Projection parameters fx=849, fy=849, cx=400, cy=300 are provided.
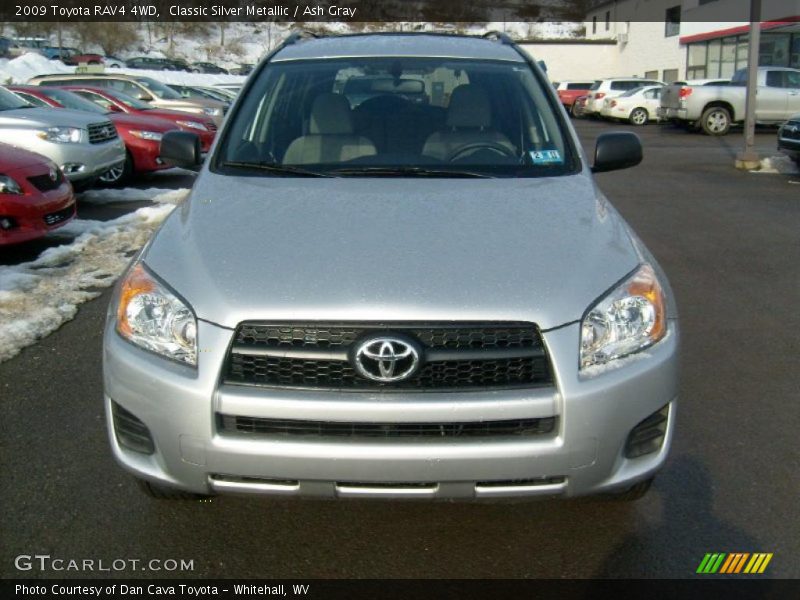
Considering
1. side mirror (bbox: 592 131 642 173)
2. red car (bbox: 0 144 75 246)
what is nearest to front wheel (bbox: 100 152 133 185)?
red car (bbox: 0 144 75 246)

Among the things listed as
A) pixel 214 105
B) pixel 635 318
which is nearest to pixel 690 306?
pixel 635 318

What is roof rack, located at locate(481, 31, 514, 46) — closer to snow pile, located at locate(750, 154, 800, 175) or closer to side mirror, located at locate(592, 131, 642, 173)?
side mirror, located at locate(592, 131, 642, 173)

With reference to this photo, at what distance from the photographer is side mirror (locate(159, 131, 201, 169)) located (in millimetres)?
4184

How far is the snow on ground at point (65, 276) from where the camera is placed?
533 centimetres

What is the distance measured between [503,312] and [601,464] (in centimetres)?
55

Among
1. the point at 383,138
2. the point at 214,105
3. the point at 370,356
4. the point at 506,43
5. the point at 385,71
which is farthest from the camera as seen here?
the point at 214,105

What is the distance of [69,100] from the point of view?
43.4ft

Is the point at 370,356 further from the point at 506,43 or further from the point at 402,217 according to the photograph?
the point at 506,43

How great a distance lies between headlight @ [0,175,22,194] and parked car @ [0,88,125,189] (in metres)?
2.75

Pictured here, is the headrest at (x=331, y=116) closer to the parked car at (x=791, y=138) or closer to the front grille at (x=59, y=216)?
the front grille at (x=59, y=216)

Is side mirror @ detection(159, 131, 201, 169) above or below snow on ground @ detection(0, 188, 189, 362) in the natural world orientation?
above

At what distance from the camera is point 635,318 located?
2.71 meters

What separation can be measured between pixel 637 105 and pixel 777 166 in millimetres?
15441

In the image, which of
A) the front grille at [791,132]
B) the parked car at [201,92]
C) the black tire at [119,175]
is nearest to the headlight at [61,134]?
the black tire at [119,175]
